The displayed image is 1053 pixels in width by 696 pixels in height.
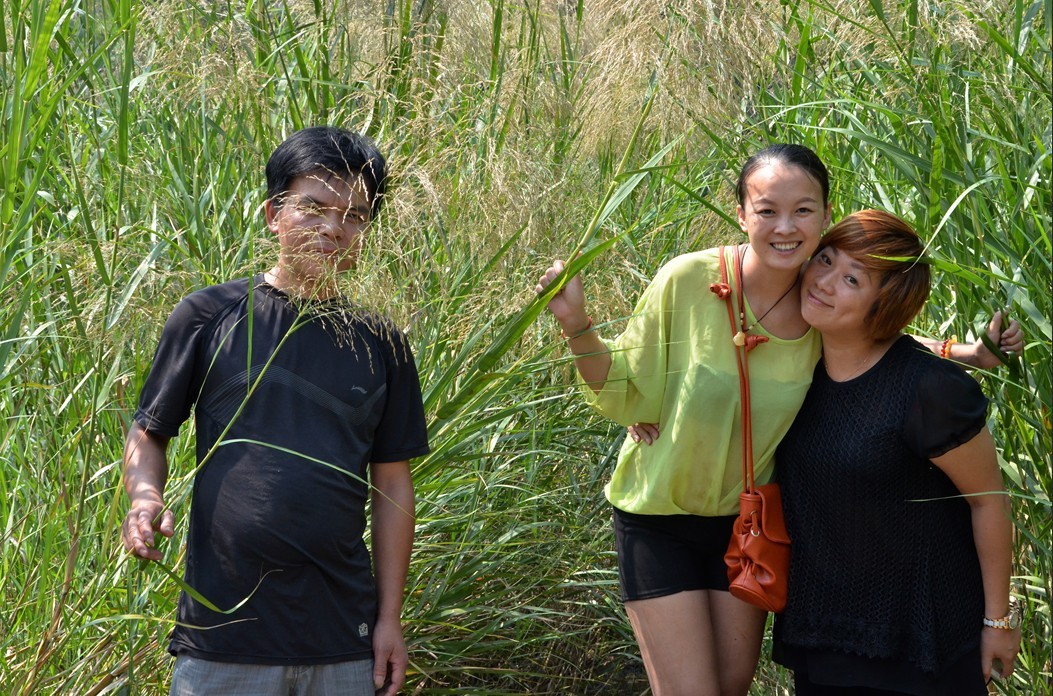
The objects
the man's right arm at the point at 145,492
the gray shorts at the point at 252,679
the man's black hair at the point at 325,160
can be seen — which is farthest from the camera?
the man's black hair at the point at 325,160

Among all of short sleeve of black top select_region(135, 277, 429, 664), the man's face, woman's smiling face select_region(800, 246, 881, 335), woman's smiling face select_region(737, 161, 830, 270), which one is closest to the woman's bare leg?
woman's smiling face select_region(800, 246, 881, 335)

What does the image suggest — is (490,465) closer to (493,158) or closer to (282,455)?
(493,158)

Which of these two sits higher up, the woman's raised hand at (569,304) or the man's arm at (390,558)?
the woman's raised hand at (569,304)

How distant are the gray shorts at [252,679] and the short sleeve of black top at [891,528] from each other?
39.0 inches

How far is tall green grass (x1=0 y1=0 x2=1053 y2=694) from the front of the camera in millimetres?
2193

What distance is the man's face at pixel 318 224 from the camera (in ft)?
6.40

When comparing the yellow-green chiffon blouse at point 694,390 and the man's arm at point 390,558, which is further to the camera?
the yellow-green chiffon blouse at point 694,390

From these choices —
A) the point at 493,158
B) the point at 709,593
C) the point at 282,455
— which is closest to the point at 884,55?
the point at 493,158

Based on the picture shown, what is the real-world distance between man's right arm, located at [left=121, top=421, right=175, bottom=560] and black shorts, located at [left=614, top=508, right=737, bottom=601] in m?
1.03

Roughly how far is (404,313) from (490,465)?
1.06m

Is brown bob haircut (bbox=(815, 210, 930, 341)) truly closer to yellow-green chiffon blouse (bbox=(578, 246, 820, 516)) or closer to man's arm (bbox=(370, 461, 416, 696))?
yellow-green chiffon blouse (bbox=(578, 246, 820, 516))

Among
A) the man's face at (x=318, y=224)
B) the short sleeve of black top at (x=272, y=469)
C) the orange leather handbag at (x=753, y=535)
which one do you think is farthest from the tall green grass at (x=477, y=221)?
the orange leather handbag at (x=753, y=535)

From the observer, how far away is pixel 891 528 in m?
2.29

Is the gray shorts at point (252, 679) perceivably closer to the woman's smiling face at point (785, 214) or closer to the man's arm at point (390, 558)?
the man's arm at point (390, 558)
